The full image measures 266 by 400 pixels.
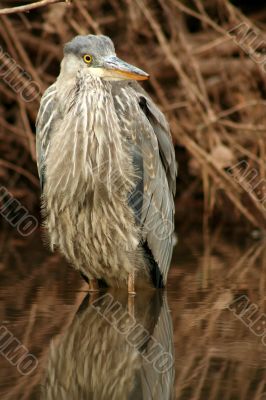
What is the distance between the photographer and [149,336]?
432cm

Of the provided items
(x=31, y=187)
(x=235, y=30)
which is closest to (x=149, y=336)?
(x=235, y=30)

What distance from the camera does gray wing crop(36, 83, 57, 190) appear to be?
17.5 ft

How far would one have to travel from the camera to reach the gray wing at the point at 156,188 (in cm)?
544

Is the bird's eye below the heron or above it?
above

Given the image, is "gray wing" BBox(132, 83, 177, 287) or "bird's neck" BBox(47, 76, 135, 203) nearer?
"bird's neck" BBox(47, 76, 135, 203)

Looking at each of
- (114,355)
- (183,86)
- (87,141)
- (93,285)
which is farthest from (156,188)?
(183,86)

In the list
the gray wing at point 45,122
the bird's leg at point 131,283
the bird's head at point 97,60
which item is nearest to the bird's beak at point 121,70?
the bird's head at point 97,60

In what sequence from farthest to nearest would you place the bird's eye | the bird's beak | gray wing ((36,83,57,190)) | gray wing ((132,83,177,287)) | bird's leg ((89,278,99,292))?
bird's leg ((89,278,99,292)) → gray wing ((132,83,177,287)) → gray wing ((36,83,57,190)) → the bird's eye → the bird's beak

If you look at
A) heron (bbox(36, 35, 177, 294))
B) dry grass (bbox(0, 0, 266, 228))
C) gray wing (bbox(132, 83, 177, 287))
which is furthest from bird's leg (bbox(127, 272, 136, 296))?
dry grass (bbox(0, 0, 266, 228))

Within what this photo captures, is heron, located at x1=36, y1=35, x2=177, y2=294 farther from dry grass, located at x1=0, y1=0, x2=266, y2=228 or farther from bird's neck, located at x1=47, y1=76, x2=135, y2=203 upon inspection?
dry grass, located at x1=0, y1=0, x2=266, y2=228

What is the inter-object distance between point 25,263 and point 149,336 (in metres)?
2.14

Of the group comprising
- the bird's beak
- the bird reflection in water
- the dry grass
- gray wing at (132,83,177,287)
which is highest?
the dry grass

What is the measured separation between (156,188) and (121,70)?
87 cm

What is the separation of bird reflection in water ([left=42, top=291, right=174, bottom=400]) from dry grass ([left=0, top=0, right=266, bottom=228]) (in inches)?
113
